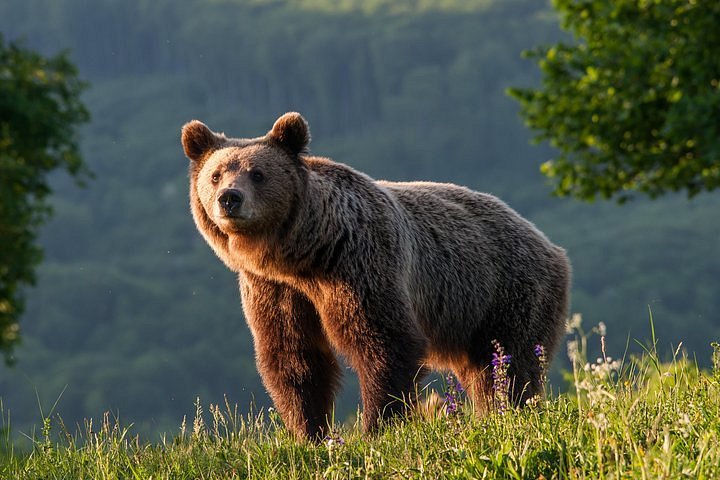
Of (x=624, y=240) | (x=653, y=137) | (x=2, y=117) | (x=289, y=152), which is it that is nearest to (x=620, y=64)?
(x=653, y=137)

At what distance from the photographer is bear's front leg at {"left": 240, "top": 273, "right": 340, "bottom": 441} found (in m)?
7.87

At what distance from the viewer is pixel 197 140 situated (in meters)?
7.96

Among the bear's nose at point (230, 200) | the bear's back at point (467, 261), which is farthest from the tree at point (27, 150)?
the bear's nose at point (230, 200)

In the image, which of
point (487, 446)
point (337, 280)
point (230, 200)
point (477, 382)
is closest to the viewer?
point (487, 446)

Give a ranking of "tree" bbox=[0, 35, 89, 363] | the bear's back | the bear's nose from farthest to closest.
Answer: "tree" bbox=[0, 35, 89, 363] < the bear's back < the bear's nose

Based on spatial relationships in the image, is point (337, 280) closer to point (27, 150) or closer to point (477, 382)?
point (477, 382)

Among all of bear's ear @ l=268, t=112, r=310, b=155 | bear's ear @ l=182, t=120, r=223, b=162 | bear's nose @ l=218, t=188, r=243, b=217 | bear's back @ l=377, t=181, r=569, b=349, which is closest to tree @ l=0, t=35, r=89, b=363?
bear's ear @ l=182, t=120, r=223, b=162

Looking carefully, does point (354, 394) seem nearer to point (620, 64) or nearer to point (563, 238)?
point (563, 238)

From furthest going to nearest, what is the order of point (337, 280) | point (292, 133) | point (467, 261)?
point (467, 261) < point (292, 133) < point (337, 280)

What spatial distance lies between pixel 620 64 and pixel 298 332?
10.4m

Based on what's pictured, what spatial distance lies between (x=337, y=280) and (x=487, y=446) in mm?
2713

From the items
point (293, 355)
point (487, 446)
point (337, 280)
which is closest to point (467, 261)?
point (337, 280)

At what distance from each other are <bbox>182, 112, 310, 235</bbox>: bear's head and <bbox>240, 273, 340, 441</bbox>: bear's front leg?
672 mm

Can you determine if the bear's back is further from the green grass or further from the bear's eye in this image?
the green grass
